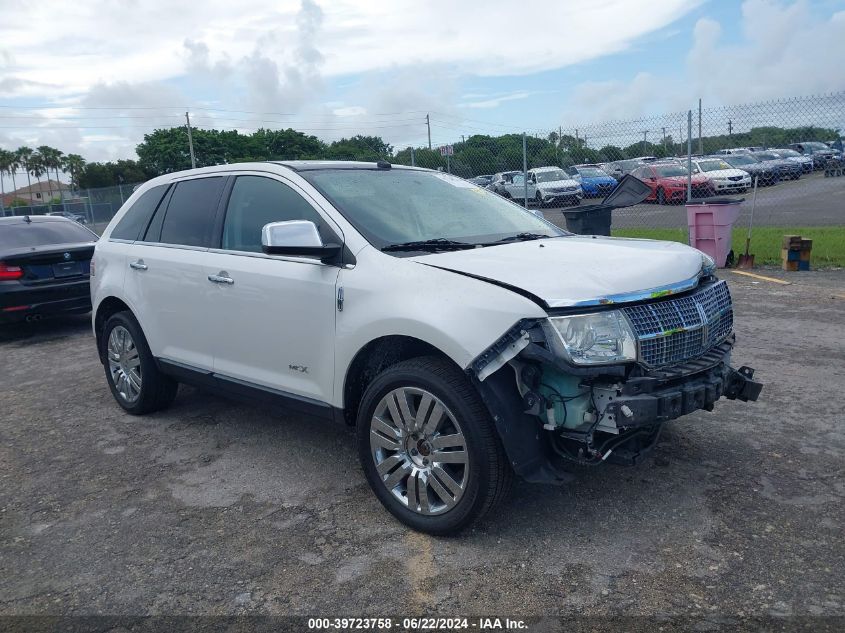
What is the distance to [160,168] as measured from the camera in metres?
53.5

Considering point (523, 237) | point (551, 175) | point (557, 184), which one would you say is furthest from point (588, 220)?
point (557, 184)

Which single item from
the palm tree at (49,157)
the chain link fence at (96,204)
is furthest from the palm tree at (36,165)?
the chain link fence at (96,204)

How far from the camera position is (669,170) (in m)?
16.5

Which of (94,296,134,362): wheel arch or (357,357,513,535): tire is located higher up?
(94,296,134,362): wheel arch

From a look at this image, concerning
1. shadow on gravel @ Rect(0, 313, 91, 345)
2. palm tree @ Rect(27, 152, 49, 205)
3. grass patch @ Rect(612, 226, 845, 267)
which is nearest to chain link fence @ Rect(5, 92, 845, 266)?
grass patch @ Rect(612, 226, 845, 267)

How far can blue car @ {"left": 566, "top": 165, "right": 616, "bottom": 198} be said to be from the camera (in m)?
18.6

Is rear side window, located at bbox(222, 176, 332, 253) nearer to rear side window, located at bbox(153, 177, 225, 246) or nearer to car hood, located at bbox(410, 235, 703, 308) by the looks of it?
rear side window, located at bbox(153, 177, 225, 246)

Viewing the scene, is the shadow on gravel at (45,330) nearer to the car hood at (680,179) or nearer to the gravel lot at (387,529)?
the gravel lot at (387,529)

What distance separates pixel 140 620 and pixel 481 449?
156cm

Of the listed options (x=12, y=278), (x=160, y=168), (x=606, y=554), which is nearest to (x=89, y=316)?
(x=12, y=278)

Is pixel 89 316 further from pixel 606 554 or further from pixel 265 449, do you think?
pixel 606 554

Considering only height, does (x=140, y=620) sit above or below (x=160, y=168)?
below

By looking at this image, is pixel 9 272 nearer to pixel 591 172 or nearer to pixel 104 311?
pixel 104 311

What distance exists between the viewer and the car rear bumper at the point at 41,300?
28.3 ft
